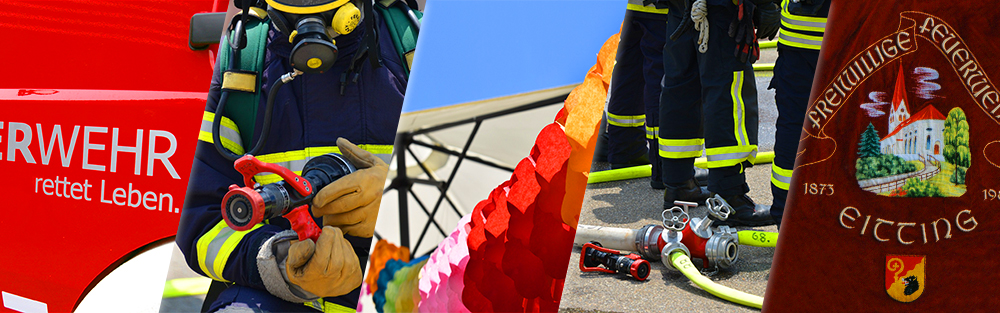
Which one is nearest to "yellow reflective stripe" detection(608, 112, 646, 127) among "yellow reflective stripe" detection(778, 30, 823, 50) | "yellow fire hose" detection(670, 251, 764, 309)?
"yellow reflective stripe" detection(778, 30, 823, 50)

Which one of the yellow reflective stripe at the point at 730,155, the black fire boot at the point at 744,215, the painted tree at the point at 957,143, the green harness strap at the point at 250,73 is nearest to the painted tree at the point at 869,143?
the painted tree at the point at 957,143

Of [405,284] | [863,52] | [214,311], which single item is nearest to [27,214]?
[214,311]

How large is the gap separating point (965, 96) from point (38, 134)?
232cm

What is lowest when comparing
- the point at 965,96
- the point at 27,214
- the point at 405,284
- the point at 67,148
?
the point at 27,214

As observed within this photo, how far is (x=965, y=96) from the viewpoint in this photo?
1517 mm

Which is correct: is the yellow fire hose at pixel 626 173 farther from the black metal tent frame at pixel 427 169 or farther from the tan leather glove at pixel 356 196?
the black metal tent frame at pixel 427 169

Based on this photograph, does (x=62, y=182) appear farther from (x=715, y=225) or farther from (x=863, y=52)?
(x=715, y=225)

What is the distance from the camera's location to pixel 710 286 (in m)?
2.35

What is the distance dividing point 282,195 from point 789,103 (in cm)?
202

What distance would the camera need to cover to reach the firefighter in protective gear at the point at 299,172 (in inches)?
50.9

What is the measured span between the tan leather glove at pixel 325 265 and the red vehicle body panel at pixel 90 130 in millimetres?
713

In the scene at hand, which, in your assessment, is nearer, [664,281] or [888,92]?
[888,92]

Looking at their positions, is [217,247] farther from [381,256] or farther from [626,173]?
[626,173]

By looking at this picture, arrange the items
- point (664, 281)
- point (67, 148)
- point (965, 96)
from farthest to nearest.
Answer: point (664, 281)
point (67, 148)
point (965, 96)
